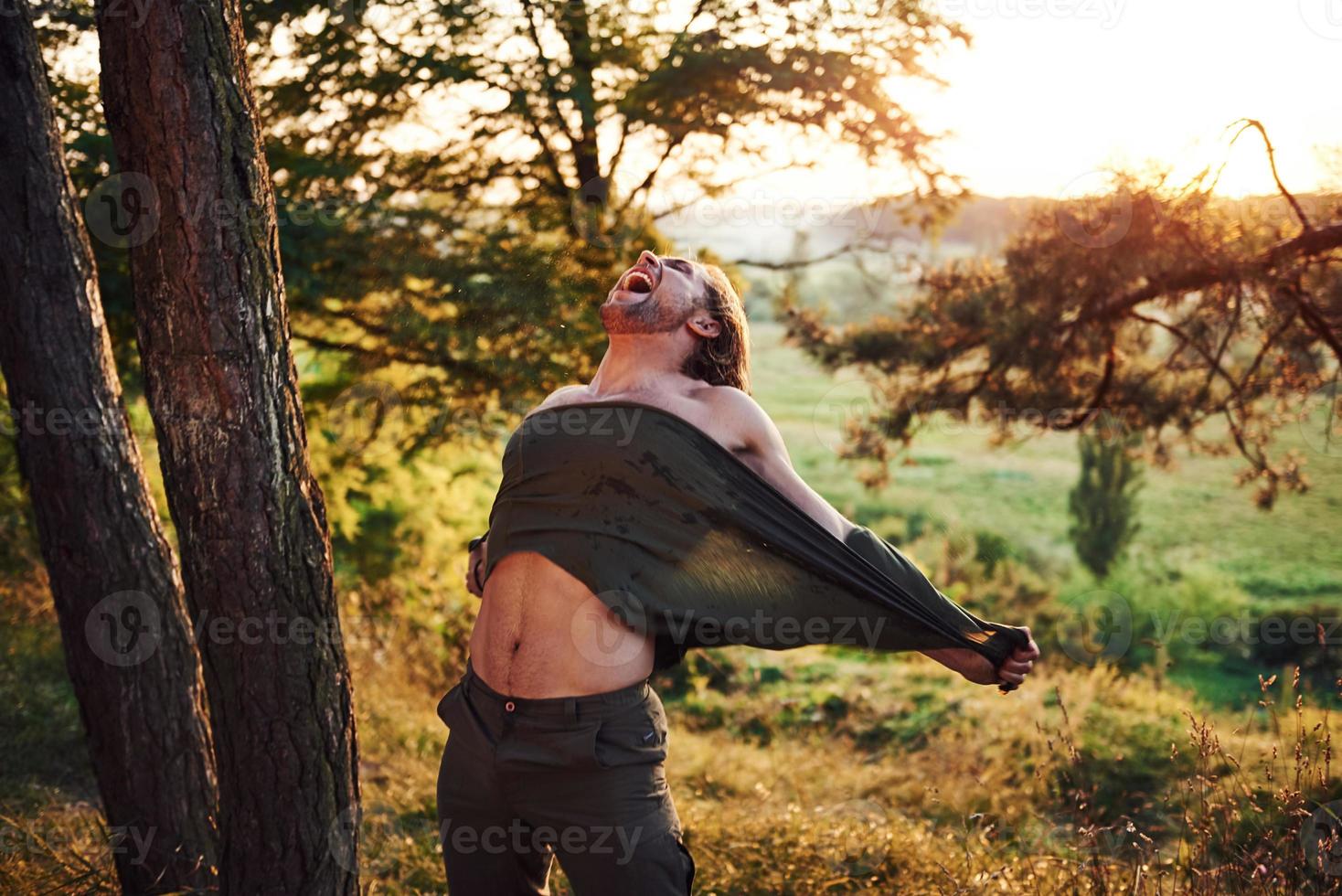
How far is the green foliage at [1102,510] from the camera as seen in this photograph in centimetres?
2387

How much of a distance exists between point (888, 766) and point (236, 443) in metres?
7.68

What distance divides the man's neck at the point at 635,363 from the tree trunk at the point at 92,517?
2236 mm

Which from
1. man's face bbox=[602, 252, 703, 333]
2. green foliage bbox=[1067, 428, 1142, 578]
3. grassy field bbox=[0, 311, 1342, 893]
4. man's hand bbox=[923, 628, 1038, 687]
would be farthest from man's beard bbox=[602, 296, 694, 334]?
green foliage bbox=[1067, 428, 1142, 578]

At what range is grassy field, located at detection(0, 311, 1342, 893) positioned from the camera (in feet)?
11.0

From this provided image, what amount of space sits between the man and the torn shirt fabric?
38 mm

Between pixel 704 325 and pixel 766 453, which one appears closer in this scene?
pixel 766 453

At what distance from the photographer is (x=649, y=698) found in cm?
217

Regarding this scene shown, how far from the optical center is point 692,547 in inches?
87.0
